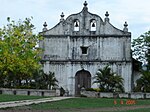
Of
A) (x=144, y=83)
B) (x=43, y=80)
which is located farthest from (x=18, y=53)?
(x=144, y=83)

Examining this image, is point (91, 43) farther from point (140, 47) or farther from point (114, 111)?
point (114, 111)

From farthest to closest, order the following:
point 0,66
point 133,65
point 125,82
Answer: point 133,65 < point 125,82 < point 0,66

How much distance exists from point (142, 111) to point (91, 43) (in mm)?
28067

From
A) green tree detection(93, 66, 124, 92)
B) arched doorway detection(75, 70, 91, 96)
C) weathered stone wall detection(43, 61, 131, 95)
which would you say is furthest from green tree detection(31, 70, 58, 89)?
green tree detection(93, 66, 124, 92)

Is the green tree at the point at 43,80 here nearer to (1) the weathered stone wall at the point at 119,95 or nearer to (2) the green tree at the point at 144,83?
(1) the weathered stone wall at the point at 119,95

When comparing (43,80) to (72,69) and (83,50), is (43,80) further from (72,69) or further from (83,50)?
(83,50)

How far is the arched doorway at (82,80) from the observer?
4675cm

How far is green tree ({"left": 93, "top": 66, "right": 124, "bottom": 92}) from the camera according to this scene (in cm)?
4159

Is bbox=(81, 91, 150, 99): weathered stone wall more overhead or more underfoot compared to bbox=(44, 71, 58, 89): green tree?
more underfoot

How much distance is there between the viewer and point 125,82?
4575cm

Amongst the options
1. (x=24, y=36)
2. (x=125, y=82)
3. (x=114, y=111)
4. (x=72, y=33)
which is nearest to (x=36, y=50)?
(x=24, y=36)

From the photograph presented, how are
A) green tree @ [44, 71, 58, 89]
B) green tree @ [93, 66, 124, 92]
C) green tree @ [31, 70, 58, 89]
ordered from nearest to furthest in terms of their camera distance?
1. green tree @ [93, 66, 124, 92]
2. green tree @ [31, 70, 58, 89]
3. green tree @ [44, 71, 58, 89]

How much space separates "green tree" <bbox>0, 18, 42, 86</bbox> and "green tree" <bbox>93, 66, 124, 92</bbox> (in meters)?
7.53

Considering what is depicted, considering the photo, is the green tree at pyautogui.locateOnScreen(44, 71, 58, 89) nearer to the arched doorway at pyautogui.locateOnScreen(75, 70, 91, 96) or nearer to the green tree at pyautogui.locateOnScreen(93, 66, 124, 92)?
the arched doorway at pyautogui.locateOnScreen(75, 70, 91, 96)
